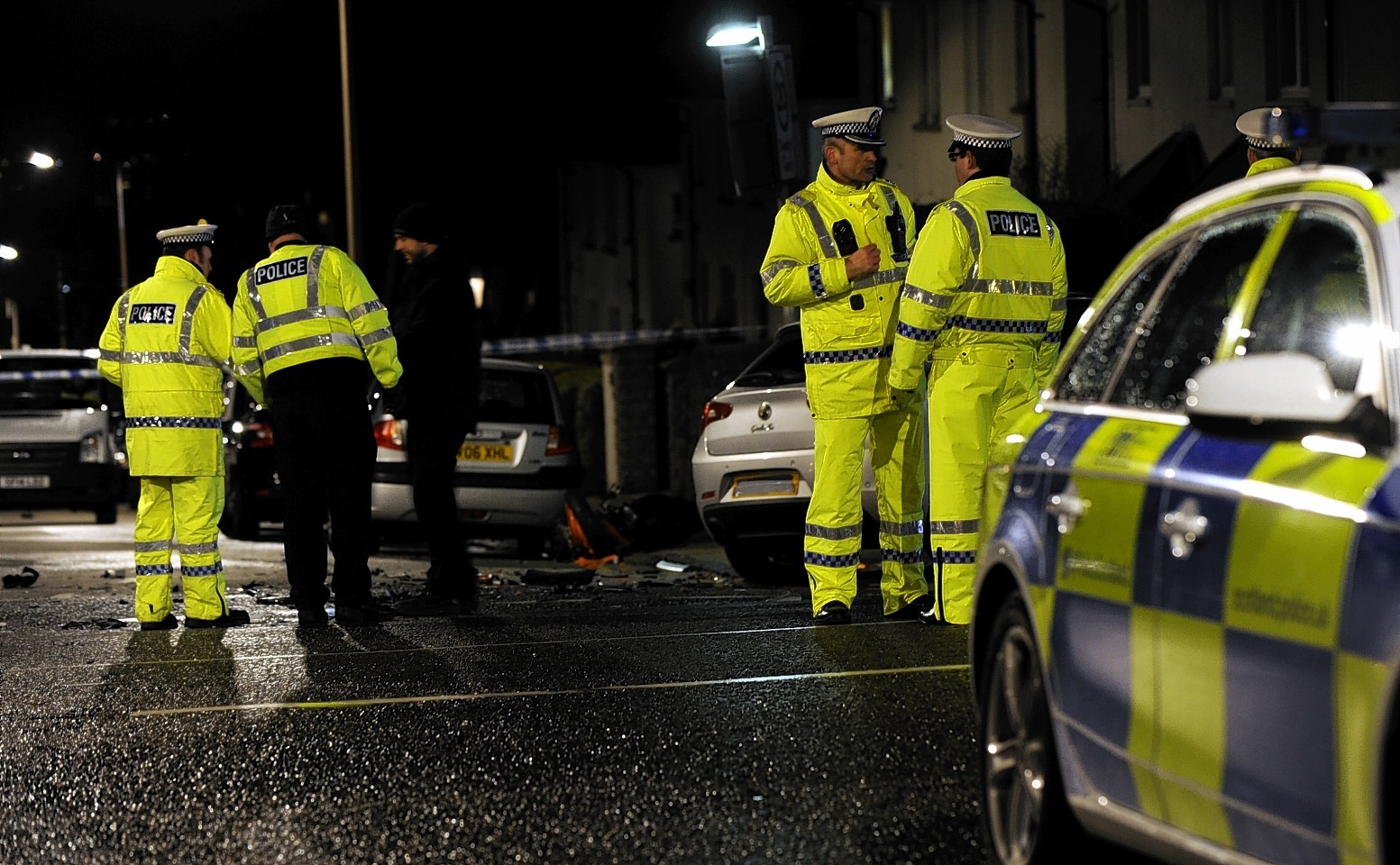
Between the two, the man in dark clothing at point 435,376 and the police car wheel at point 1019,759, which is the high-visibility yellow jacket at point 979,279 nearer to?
the man in dark clothing at point 435,376

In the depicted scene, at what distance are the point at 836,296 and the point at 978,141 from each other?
877mm

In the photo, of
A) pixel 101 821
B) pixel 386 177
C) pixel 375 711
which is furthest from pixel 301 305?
pixel 386 177

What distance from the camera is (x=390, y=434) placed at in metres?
16.3

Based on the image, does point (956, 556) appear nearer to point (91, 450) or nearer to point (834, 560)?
point (834, 560)

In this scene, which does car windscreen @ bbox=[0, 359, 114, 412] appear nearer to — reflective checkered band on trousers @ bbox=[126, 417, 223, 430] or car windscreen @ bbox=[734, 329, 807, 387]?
car windscreen @ bbox=[734, 329, 807, 387]

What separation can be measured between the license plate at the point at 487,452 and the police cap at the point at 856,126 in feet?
25.4

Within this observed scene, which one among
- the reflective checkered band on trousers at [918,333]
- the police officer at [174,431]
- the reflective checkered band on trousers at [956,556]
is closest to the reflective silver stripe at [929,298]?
the reflective checkered band on trousers at [918,333]

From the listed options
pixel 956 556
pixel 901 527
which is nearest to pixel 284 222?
pixel 901 527

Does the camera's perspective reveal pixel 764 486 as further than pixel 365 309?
Yes

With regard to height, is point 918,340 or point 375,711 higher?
point 918,340

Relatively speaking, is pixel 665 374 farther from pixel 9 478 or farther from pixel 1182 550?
pixel 1182 550

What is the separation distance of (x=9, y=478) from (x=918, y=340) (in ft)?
53.9

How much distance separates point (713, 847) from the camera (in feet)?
16.8

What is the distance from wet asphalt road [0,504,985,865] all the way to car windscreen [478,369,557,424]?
237 inches
